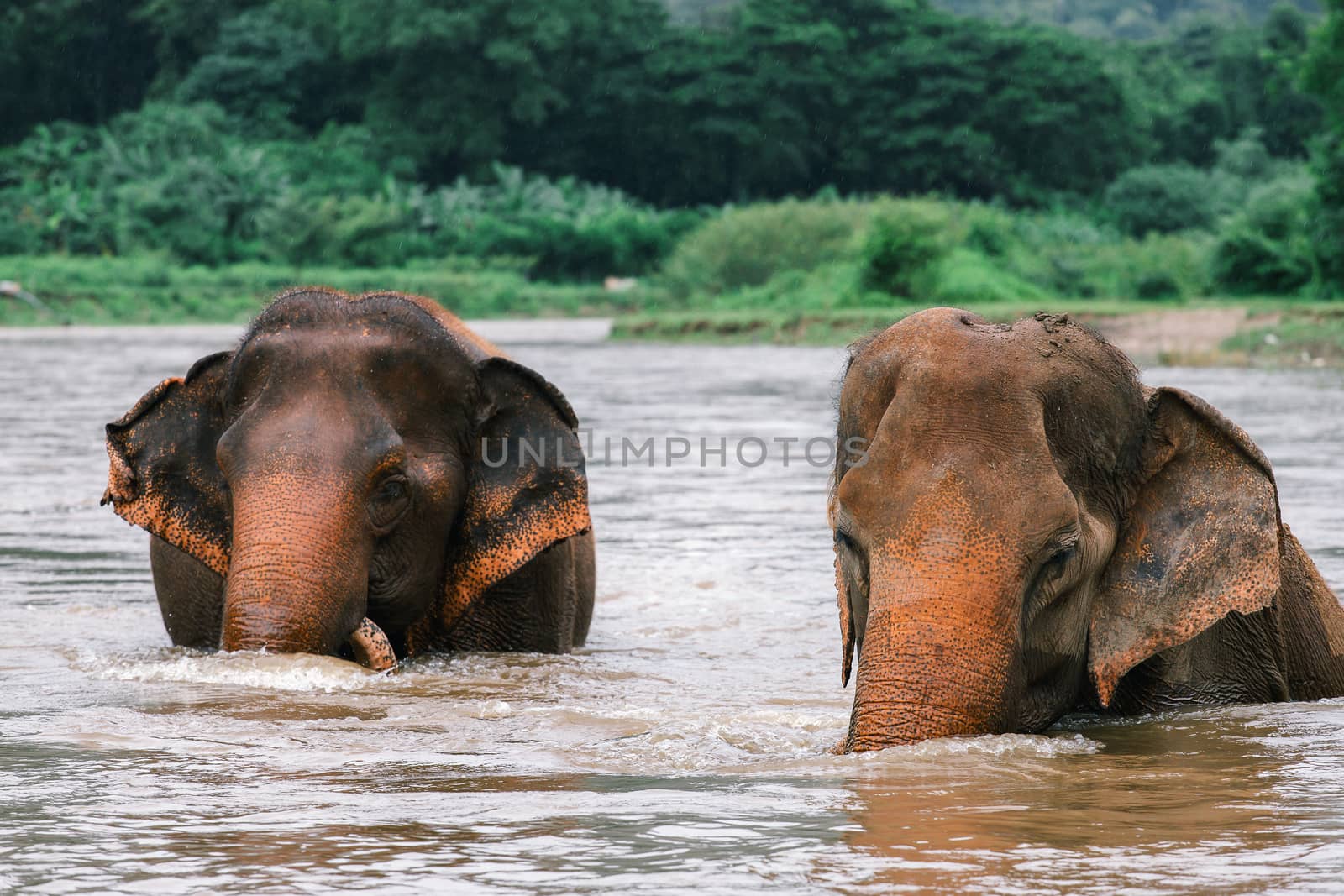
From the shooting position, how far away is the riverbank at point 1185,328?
104 ft

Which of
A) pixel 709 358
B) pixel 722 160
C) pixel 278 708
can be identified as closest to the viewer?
pixel 278 708

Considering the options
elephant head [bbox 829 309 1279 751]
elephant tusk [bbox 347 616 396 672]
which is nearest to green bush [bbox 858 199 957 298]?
elephant tusk [bbox 347 616 396 672]

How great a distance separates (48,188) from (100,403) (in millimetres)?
44525

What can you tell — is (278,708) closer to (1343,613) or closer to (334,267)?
(1343,613)

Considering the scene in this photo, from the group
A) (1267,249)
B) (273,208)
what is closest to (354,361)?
(1267,249)

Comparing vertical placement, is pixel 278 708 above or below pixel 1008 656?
below

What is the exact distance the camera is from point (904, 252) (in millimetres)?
47156

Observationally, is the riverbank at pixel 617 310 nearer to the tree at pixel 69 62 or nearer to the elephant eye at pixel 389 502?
the elephant eye at pixel 389 502

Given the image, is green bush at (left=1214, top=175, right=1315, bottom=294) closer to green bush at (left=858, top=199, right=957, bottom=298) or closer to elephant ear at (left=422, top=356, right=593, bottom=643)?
green bush at (left=858, top=199, right=957, bottom=298)

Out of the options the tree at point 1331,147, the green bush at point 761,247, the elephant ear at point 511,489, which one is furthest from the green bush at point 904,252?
the elephant ear at point 511,489

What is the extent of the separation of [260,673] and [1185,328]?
29.1 m

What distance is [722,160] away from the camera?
86.4 meters

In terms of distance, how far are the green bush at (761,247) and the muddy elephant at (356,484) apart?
160ft

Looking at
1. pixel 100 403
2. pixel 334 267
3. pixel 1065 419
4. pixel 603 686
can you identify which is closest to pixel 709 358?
pixel 100 403
